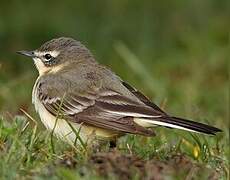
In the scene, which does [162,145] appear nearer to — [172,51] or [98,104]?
[98,104]

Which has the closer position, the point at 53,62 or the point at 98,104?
the point at 98,104

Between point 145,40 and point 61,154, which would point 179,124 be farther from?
point 145,40

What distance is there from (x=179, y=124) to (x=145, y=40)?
27.7 ft

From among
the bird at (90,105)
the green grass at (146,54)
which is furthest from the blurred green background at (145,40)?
the bird at (90,105)

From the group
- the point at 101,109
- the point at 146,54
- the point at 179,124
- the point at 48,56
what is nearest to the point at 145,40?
the point at 146,54

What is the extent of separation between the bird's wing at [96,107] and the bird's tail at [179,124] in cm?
5

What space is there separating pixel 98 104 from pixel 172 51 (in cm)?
709

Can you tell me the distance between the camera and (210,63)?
567 inches

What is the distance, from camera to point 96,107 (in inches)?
327

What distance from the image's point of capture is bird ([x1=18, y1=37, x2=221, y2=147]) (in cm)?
787

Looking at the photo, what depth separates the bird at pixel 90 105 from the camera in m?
7.87

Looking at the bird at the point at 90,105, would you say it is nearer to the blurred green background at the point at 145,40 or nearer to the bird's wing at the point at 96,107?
the bird's wing at the point at 96,107

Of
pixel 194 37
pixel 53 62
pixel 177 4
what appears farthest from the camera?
pixel 177 4

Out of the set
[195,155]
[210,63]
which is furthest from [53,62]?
[210,63]
